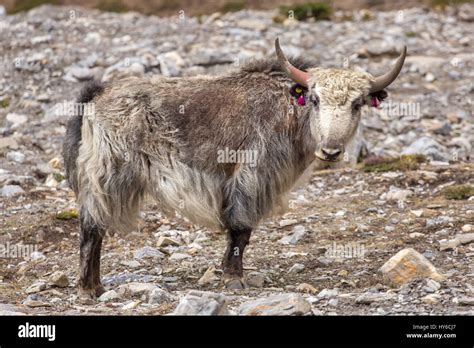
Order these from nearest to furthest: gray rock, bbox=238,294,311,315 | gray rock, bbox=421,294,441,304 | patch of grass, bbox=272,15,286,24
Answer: gray rock, bbox=238,294,311,315 → gray rock, bbox=421,294,441,304 → patch of grass, bbox=272,15,286,24

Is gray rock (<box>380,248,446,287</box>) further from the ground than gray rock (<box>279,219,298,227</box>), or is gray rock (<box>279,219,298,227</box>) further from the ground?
gray rock (<box>380,248,446,287</box>)

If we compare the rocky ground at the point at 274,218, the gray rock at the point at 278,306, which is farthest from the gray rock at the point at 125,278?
the gray rock at the point at 278,306

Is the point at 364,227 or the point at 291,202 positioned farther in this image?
the point at 291,202

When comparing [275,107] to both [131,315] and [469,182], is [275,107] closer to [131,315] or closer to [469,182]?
[131,315]

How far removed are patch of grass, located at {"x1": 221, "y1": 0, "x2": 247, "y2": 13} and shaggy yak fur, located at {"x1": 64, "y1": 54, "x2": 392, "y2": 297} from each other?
18.9 m

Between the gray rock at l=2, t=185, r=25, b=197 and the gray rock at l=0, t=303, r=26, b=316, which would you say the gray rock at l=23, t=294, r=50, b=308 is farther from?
the gray rock at l=2, t=185, r=25, b=197

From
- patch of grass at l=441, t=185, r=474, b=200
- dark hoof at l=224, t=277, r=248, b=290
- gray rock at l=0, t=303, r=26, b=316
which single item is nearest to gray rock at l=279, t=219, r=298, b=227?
patch of grass at l=441, t=185, r=474, b=200

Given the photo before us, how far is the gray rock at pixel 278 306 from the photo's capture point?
633 centimetres

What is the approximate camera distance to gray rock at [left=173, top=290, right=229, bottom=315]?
6.11 m

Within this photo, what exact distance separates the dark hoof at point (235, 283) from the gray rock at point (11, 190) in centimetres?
424

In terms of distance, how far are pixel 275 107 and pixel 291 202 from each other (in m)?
3.13

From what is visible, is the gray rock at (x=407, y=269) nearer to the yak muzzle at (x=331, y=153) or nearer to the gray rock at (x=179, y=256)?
the yak muzzle at (x=331, y=153)

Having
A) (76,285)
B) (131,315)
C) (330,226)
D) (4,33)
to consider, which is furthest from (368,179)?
(4,33)

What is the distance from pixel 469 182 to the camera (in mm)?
11047
